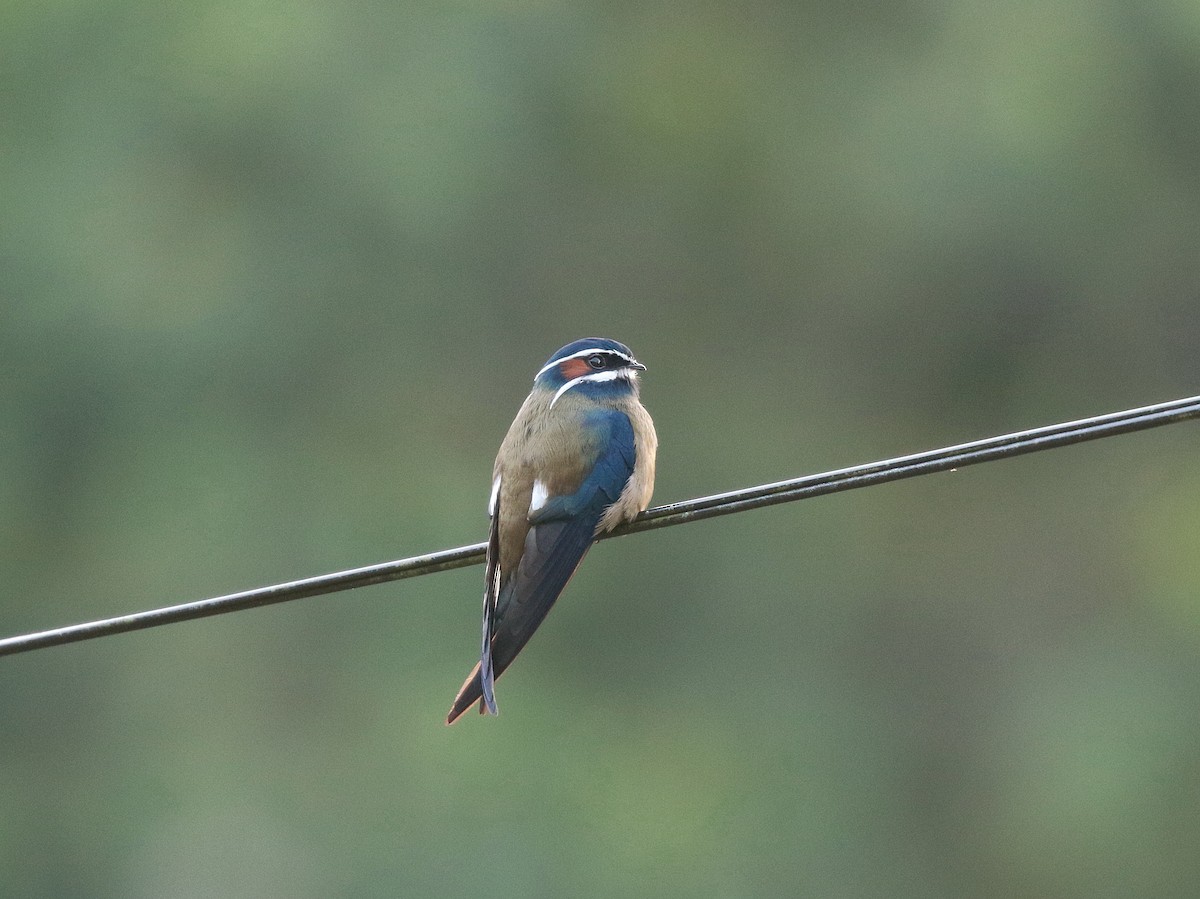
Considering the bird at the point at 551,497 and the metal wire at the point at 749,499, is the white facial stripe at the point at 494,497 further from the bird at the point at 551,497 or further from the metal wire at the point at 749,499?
the metal wire at the point at 749,499

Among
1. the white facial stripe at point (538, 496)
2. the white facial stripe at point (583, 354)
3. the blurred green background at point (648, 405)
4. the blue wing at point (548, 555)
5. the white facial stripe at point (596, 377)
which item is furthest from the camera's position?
the blurred green background at point (648, 405)

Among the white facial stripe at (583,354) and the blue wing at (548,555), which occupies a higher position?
the white facial stripe at (583,354)

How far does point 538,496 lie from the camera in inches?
222

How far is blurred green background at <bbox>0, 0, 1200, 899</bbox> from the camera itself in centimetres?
1435

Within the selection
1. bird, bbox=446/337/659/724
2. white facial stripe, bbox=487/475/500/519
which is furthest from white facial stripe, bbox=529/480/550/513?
white facial stripe, bbox=487/475/500/519

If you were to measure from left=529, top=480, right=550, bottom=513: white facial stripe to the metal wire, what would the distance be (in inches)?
56.0

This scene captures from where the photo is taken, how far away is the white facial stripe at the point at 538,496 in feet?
18.4

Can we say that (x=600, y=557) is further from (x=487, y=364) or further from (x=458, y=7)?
(x=458, y=7)

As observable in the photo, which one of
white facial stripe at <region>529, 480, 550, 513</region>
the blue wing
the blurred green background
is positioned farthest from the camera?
the blurred green background

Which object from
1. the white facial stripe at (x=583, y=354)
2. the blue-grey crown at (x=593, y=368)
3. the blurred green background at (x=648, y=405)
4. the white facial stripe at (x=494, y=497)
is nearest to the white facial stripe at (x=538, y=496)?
the white facial stripe at (x=494, y=497)

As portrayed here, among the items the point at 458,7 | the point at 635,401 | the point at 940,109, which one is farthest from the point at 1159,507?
the point at 635,401

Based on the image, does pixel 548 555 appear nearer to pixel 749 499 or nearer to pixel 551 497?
pixel 551 497

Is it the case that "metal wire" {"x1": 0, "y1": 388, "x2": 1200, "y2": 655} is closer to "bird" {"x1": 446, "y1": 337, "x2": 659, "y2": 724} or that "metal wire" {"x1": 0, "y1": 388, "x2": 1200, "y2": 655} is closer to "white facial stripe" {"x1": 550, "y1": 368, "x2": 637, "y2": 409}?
"bird" {"x1": 446, "y1": 337, "x2": 659, "y2": 724}

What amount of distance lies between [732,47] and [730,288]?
2521mm
